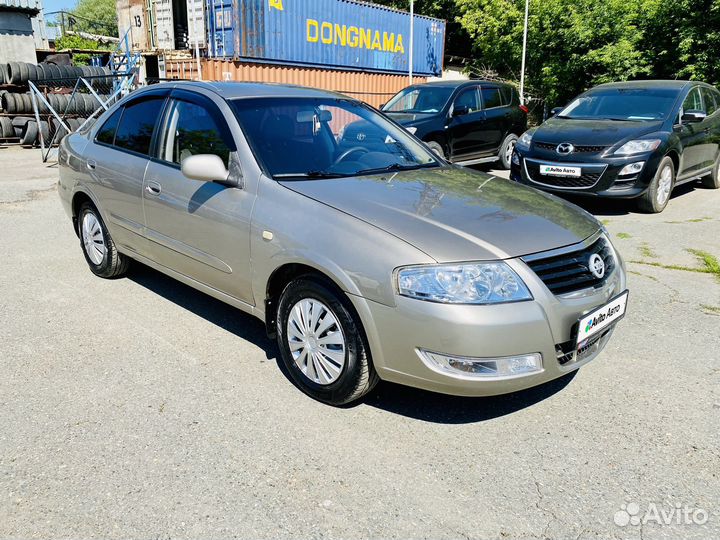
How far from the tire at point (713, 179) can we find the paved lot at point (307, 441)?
624 centimetres

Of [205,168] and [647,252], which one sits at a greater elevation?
[205,168]

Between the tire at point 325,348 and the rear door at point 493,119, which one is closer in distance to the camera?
the tire at point 325,348

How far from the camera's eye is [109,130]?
4844 millimetres

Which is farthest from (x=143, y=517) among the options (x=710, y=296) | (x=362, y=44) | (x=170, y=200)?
(x=362, y=44)

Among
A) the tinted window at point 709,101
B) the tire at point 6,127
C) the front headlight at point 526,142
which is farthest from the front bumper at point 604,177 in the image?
the tire at point 6,127

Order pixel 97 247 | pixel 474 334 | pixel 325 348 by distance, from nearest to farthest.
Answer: pixel 474 334 < pixel 325 348 < pixel 97 247

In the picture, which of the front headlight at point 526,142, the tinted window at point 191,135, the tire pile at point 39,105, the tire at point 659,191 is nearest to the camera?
the tinted window at point 191,135

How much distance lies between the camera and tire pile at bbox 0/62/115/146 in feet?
46.9

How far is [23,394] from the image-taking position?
3318mm

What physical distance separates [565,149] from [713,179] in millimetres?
3753

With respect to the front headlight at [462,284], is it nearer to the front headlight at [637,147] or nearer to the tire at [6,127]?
the front headlight at [637,147]

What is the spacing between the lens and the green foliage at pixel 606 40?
679 inches

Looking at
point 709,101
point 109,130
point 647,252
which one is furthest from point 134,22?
point 647,252

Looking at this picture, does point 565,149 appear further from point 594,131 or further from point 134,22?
point 134,22
